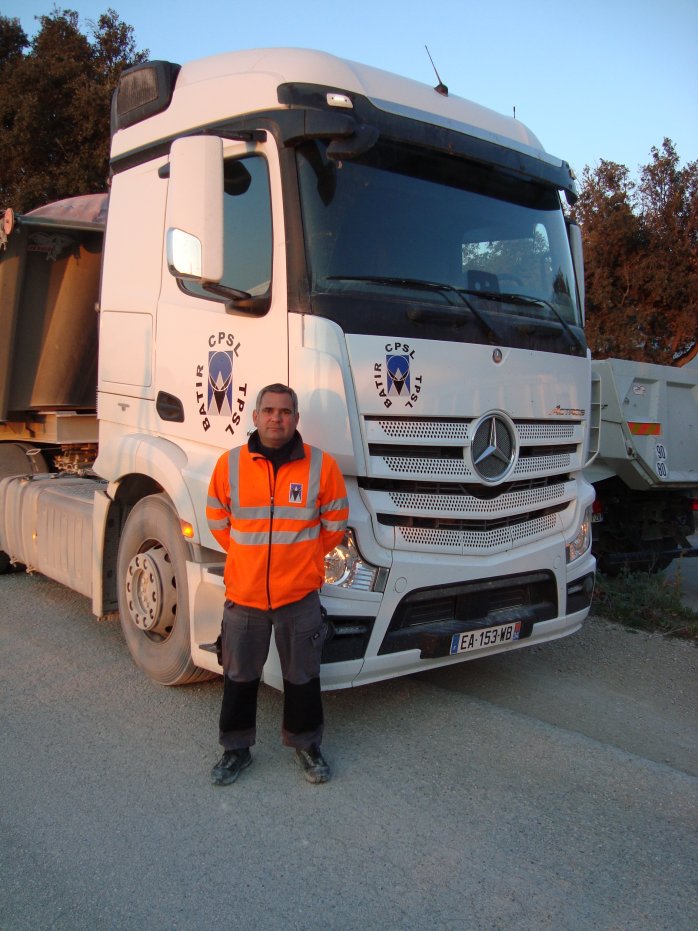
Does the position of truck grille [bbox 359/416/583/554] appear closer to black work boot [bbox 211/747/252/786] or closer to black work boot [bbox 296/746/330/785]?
black work boot [bbox 296/746/330/785]

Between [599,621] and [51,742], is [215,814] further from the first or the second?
[599,621]

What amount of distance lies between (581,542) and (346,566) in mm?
1657

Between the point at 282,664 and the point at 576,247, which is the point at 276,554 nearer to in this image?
the point at 282,664

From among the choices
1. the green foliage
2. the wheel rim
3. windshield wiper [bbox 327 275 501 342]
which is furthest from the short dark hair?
the green foliage

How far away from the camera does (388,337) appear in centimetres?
384

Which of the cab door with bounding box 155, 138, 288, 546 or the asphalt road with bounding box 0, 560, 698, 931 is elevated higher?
the cab door with bounding box 155, 138, 288, 546

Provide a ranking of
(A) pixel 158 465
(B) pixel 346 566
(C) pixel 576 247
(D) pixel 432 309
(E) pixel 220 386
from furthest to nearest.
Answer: (C) pixel 576 247, (A) pixel 158 465, (E) pixel 220 386, (D) pixel 432 309, (B) pixel 346 566

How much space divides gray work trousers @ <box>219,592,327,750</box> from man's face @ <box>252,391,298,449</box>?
69 cm

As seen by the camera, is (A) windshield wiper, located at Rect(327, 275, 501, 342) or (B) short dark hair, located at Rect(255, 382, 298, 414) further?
(A) windshield wiper, located at Rect(327, 275, 501, 342)

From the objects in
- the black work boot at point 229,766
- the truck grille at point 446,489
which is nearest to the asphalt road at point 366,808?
the black work boot at point 229,766

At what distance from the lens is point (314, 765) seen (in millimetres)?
3732

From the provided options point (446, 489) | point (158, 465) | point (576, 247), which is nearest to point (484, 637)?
point (446, 489)

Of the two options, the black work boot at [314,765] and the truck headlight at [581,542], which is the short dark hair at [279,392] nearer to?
the black work boot at [314,765]

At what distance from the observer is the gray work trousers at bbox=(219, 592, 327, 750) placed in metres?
3.59
